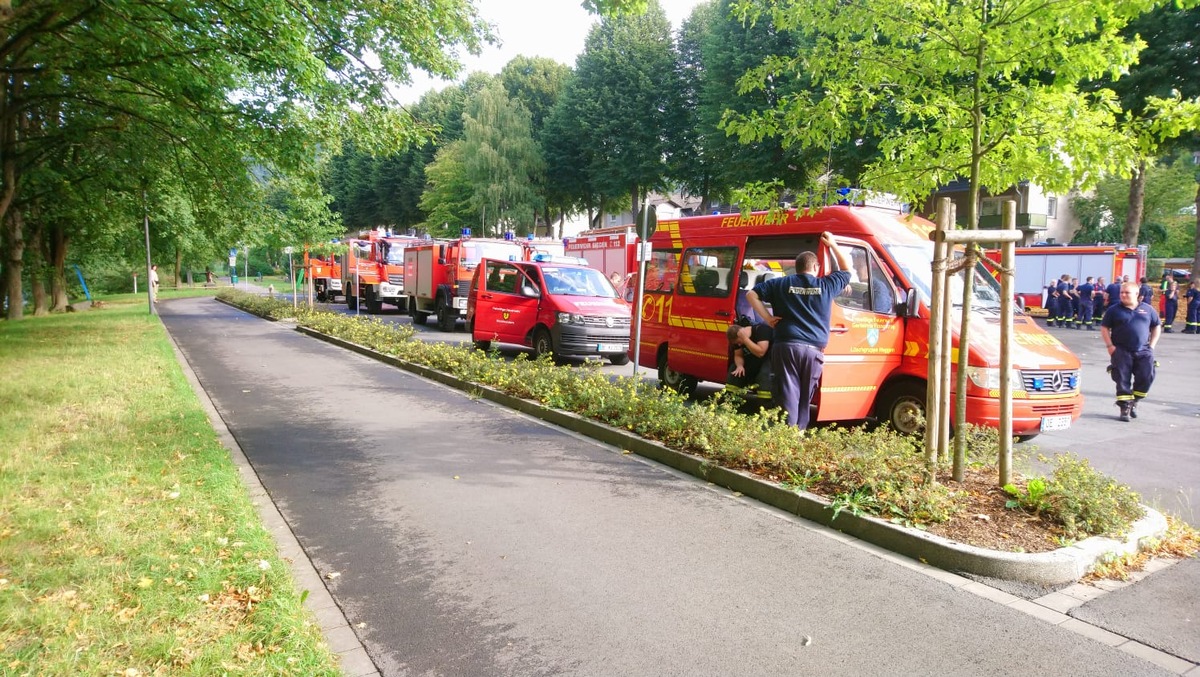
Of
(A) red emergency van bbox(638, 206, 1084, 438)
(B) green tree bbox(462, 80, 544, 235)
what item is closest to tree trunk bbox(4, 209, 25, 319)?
(A) red emergency van bbox(638, 206, 1084, 438)

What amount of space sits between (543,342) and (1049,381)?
8.39 meters

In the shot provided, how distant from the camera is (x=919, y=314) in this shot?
7.32 meters

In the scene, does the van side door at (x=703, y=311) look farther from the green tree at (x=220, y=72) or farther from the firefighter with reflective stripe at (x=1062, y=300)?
the firefighter with reflective stripe at (x=1062, y=300)

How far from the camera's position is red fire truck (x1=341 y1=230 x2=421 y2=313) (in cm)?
2661

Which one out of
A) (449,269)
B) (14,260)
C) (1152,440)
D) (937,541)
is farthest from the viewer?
(14,260)

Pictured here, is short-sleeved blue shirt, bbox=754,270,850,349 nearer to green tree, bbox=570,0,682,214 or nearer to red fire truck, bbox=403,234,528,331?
red fire truck, bbox=403,234,528,331

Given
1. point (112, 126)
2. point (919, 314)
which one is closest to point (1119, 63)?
point (919, 314)

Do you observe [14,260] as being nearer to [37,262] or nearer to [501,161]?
[37,262]

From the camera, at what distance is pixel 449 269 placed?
21.1m

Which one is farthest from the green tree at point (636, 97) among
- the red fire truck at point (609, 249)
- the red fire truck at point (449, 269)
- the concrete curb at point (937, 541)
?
the concrete curb at point (937, 541)

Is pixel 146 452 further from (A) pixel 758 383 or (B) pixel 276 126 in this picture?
(B) pixel 276 126

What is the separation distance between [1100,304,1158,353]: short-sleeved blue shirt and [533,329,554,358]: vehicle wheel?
847 cm

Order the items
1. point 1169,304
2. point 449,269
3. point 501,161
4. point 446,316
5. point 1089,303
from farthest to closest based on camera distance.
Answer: point 501,161
point 1089,303
point 1169,304
point 449,269
point 446,316

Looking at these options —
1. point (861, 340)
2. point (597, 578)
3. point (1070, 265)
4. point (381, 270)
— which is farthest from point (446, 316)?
point (1070, 265)
